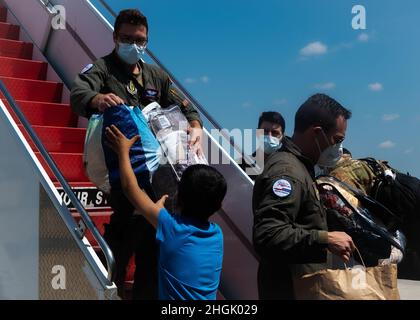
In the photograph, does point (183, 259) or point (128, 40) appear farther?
point (128, 40)

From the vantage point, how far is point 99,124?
7.71 ft

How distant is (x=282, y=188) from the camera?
2072mm

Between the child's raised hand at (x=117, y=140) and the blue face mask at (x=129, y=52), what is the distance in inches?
21.6

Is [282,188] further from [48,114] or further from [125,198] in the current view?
[48,114]

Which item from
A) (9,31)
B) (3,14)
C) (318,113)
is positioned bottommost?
(318,113)

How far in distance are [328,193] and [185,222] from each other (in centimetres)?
76

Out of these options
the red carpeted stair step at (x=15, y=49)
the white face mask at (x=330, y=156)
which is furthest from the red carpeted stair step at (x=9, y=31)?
the white face mask at (x=330, y=156)

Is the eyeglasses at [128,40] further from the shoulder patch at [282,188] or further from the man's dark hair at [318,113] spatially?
the shoulder patch at [282,188]

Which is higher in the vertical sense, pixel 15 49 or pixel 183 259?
pixel 15 49

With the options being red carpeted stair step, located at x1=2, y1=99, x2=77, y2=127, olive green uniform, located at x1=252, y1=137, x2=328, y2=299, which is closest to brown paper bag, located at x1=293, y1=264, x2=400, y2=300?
olive green uniform, located at x1=252, y1=137, x2=328, y2=299

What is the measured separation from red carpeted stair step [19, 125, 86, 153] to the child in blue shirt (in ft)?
7.68

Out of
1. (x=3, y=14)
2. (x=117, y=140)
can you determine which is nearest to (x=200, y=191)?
(x=117, y=140)

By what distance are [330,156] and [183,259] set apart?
0.94 metres

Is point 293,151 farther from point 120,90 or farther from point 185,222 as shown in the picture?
point 120,90
